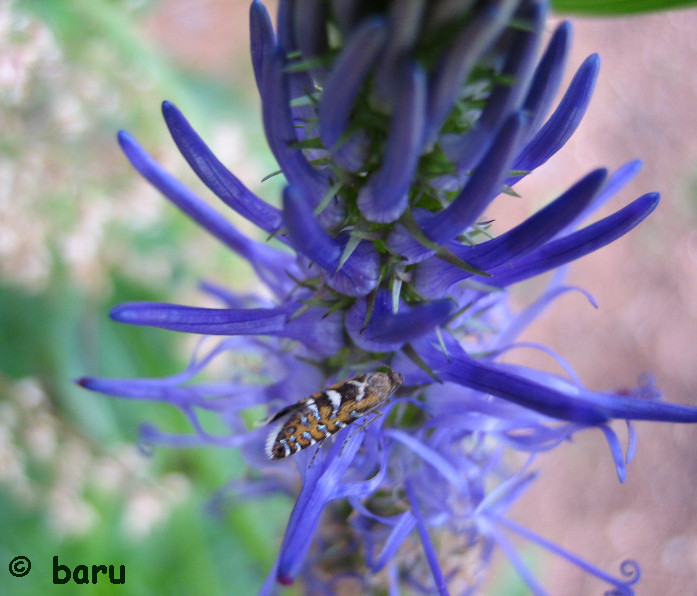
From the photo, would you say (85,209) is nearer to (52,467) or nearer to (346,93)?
(52,467)

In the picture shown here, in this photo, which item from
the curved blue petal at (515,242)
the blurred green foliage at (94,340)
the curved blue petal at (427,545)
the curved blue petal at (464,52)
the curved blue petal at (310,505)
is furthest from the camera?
the blurred green foliage at (94,340)

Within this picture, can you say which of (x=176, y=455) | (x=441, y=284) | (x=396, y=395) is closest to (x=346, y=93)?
(x=441, y=284)

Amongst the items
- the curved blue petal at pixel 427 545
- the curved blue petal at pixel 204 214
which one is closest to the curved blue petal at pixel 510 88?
the curved blue petal at pixel 204 214

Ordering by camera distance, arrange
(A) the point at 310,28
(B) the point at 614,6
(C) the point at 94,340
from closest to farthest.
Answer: (A) the point at 310,28, (B) the point at 614,6, (C) the point at 94,340

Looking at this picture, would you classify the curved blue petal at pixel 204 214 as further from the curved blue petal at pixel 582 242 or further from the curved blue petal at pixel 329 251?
the curved blue petal at pixel 582 242

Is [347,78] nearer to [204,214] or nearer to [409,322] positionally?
[409,322]

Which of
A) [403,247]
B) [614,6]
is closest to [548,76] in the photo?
[403,247]

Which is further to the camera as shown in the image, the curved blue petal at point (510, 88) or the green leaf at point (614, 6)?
the green leaf at point (614, 6)
